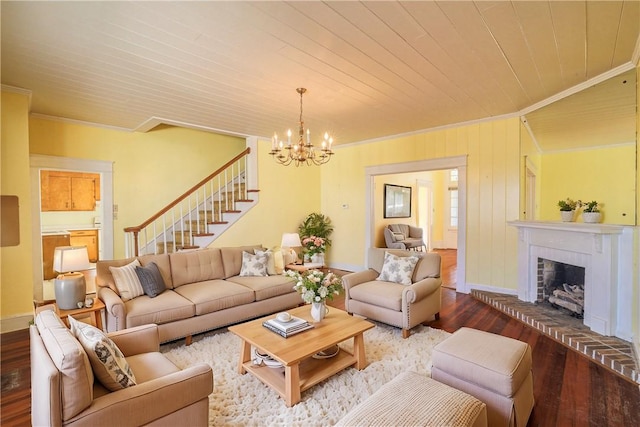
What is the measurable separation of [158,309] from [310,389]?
5.53 feet

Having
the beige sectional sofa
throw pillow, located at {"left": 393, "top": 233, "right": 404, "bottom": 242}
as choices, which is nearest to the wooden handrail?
the beige sectional sofa

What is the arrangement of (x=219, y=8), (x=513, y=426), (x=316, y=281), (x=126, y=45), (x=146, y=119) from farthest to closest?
(x=146, y=119)
(x=316, y=281)
(x=126, y=45)
(x=219, y=8)
(x=513, y=426)

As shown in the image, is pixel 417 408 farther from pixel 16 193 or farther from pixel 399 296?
pixel 16 193

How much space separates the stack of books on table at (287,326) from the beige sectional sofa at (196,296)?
90 cm

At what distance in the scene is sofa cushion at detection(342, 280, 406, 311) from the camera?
338cm

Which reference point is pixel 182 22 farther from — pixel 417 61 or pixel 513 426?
pixel 513 426

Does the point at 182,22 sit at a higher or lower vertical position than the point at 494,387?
higher

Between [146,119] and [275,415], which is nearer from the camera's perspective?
[275,415]

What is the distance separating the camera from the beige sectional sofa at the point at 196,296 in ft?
9.69

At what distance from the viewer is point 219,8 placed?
2.06 m

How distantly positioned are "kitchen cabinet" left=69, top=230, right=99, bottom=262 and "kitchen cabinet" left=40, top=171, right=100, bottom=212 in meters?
0.51

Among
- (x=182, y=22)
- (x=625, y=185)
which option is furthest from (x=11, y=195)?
(x=625, y=185)

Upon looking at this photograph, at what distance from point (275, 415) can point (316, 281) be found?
104cm

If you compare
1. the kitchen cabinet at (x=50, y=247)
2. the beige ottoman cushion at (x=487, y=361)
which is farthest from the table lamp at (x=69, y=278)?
the kitchen cabinet at (x=50, y=247)
